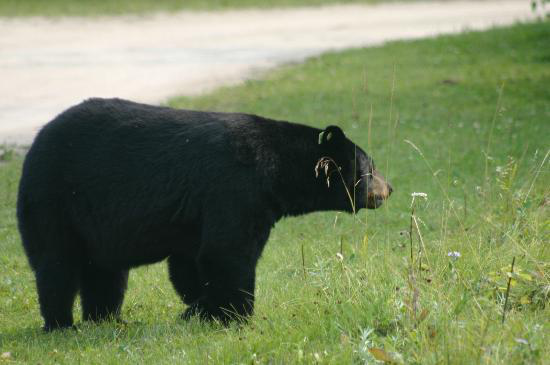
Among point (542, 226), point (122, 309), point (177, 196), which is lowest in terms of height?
point (122, 309)

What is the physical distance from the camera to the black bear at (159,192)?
19.5 feet

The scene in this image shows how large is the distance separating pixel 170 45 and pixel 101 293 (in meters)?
14.2

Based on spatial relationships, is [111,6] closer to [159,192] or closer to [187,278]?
[187,278]

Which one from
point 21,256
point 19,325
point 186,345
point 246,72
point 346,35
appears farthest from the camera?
point 346,35

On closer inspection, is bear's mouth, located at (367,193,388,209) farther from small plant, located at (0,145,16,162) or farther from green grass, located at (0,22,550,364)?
small plant, located at (0,145,16,162)

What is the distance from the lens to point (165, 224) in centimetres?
616

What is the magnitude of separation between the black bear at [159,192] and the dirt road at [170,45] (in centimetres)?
642

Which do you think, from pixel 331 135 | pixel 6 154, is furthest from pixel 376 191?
pixel 6 154

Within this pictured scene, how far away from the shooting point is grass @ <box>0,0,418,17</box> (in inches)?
952

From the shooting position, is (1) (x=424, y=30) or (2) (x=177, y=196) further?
(1) (x=424, y=30)

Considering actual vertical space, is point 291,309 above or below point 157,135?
below

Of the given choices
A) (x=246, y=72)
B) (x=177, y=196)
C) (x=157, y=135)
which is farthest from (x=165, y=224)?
(x=246, y=72)

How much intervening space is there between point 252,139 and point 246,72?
1126 centimetres

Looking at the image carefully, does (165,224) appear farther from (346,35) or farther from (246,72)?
(346,35)
